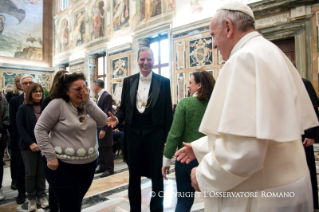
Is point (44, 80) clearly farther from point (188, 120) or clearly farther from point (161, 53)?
point (188, 120)

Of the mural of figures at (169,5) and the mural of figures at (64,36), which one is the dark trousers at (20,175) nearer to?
the mural of figures at (169,5)

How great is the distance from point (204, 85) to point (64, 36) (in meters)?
16.7

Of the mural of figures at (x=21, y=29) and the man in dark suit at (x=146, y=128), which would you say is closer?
the man in dark suit at (x=146, y=128)

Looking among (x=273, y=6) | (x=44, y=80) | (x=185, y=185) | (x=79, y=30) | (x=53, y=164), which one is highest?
(x=79, y=30)

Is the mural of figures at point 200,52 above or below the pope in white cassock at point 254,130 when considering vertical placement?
above

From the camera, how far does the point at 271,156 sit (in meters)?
0.98

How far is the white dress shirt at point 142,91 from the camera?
8.55ft

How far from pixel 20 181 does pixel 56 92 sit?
2136mm

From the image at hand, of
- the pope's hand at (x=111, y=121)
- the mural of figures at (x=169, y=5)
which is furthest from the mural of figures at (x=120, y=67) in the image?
the pope's hand at (x=111, y=121)

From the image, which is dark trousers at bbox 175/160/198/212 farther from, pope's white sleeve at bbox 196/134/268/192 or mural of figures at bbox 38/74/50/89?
mural of figures at bbox 38/74/50/89

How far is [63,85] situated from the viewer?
7.10 ft

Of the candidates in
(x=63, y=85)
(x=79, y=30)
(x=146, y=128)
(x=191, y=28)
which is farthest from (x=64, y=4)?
(x=146, y=128)

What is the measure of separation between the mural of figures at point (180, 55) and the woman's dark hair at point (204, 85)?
7.36 m

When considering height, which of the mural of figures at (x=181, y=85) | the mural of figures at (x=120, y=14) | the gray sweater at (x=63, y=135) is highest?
the mural of figures at (x=120, y=14)
